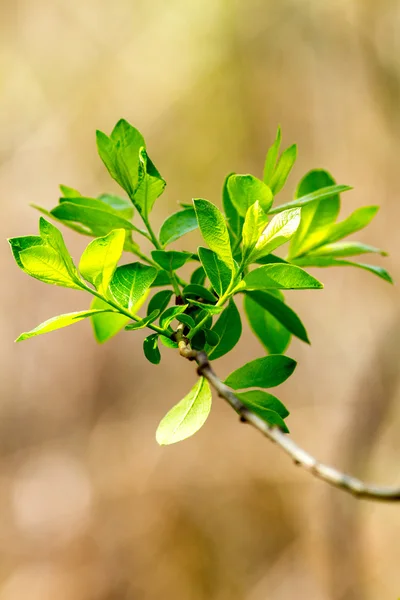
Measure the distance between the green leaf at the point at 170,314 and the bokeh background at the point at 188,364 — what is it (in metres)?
1.73

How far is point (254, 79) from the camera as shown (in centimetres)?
237

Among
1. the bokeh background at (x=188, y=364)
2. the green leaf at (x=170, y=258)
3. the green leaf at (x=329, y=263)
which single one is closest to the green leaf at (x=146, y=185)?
the green leaf at (x=170, y=258)

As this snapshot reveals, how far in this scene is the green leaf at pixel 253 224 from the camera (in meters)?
0.35

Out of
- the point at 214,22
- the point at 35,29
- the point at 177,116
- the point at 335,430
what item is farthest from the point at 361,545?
the point at 35,29

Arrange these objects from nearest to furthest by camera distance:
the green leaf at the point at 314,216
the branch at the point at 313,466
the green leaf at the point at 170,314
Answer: the branch at the point at 313,466, the green leaf at the point at 170,314, the green leaf at the point at 314,216

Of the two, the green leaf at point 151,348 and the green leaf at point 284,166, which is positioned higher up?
the green leaf at point 284,166

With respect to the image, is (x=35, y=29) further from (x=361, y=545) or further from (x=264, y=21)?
(x=361, y=545)

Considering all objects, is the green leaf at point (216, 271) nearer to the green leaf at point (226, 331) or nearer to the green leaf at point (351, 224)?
the green leaf at point (226, 331)

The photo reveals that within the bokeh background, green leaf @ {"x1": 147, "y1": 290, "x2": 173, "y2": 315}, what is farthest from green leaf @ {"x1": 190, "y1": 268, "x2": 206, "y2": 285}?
the bokeh background

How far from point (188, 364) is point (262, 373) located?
5.97ft

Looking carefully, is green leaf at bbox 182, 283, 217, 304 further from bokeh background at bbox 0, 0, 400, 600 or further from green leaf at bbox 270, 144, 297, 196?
bokeh background at bbox 0, 0, 400, 600

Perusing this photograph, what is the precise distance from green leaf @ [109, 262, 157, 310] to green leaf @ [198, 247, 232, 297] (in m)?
0.03

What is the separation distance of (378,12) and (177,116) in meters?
0.85

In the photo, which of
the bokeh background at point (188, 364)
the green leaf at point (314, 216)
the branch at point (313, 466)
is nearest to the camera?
the branch at point (313, 466)
